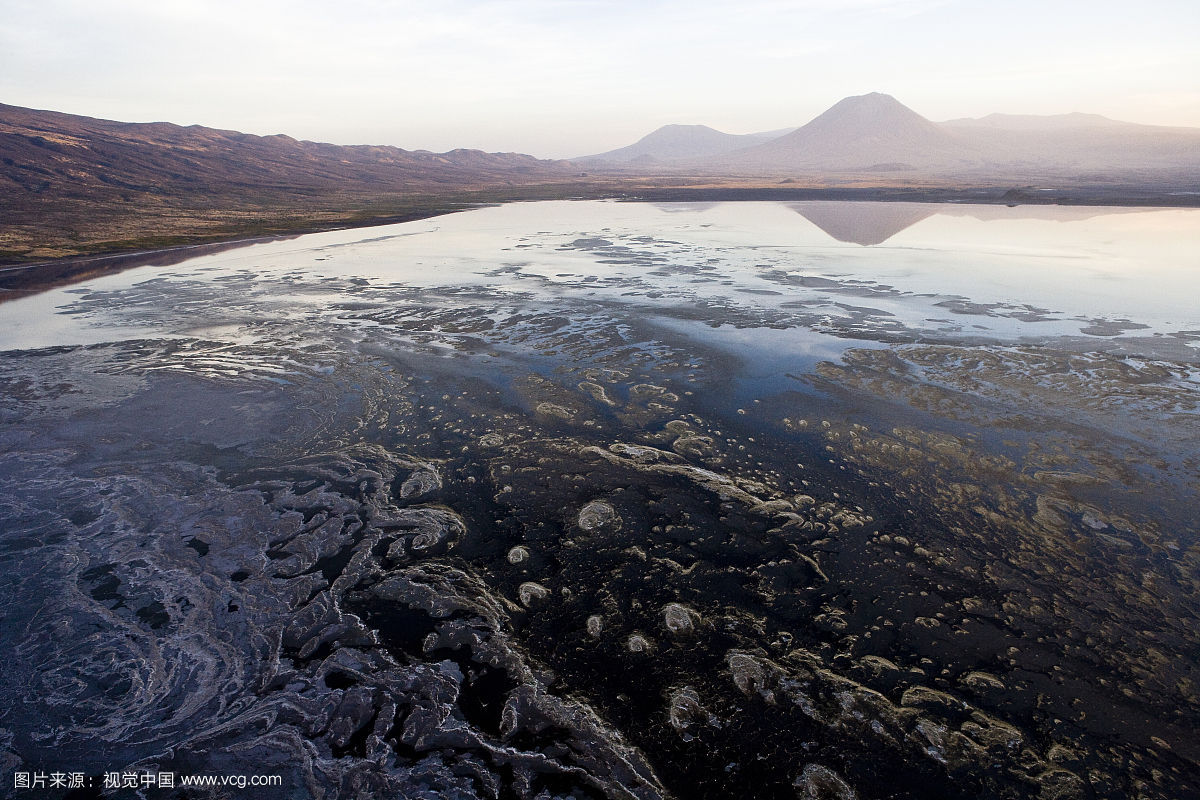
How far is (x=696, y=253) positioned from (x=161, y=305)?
19.9 m

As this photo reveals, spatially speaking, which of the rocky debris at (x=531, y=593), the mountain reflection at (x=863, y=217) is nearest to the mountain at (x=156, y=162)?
the mountain reflection at (x=863, y=217)

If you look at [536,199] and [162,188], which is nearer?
[162,188]

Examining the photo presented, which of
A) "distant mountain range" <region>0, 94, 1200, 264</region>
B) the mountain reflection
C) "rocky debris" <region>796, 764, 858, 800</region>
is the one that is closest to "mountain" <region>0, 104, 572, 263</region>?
"distant mountain range" <region>0, 94, 1200, 264</region>

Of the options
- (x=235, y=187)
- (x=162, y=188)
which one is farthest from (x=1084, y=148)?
(x=162, y=188)

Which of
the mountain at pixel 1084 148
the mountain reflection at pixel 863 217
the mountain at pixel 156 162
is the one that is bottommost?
the mountain reflection at pixel 863 217

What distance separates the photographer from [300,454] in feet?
25.6

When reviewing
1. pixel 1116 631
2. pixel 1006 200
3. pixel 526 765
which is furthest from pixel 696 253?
pixel 1006 200

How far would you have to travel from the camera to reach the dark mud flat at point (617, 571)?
384 cm

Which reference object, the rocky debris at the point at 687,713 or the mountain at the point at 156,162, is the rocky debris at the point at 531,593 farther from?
the mountain at the point at 156,162

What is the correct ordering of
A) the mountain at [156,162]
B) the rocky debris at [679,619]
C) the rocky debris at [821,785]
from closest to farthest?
the rocky debris at [821,785] → the rocky debris at [679,619] → the mountain at [156,162]

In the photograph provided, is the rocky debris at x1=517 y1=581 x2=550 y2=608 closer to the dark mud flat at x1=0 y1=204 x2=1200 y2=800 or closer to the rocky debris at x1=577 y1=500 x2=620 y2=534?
the dark mud flat at x1=0 y1=204 x2=1200 y2=800

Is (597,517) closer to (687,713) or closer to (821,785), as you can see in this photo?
(687,713)

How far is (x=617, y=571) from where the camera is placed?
5.52m

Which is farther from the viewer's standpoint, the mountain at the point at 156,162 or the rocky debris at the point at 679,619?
the mountain at the point at 156,162
